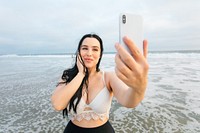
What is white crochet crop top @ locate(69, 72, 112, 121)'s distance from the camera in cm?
241

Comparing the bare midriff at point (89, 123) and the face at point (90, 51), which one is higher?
the face at point (90, 51)

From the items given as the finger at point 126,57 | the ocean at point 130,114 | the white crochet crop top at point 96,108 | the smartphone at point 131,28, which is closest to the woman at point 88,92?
the white crochet crop top at point 96,108

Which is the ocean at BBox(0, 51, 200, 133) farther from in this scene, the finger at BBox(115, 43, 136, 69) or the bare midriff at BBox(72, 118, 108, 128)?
the finger at BBox(115, 43, 136, 69)

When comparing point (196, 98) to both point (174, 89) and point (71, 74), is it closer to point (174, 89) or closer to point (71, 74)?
point (174, 89)

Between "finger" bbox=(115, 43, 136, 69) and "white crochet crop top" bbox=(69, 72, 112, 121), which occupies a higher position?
"finger" bbox=(115, 43, 136, 69)

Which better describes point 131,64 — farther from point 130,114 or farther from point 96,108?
point 130,114

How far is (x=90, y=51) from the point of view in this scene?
2.38 m

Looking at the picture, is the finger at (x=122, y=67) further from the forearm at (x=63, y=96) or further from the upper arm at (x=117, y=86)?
the forearm at (x=63, y=96)

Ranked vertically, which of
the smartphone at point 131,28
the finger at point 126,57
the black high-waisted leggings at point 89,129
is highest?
the smartphone at point 131,28

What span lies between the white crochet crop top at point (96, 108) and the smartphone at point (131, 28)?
1331mm

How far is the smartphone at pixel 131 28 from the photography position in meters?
1.21

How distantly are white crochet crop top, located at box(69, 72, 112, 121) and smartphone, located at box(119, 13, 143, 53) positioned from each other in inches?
52.4

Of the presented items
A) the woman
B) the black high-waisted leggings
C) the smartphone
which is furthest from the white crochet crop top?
the smartphone

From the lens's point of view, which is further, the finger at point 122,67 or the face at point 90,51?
the face at point 90,51
